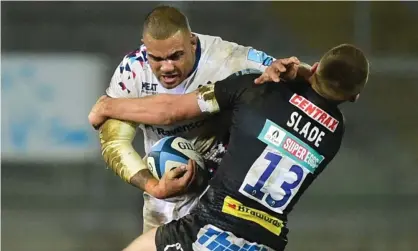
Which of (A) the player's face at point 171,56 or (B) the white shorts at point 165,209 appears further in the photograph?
(B) the white shorts at point 165,209

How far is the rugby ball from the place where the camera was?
2.16 meters

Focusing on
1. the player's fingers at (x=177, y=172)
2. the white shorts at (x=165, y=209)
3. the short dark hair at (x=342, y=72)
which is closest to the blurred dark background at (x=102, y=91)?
the white shorts at (x=165, y=209)

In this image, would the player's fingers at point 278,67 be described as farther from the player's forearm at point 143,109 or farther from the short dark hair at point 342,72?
the player's forearm at point 143,109

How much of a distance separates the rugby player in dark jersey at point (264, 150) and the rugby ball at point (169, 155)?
0.13m

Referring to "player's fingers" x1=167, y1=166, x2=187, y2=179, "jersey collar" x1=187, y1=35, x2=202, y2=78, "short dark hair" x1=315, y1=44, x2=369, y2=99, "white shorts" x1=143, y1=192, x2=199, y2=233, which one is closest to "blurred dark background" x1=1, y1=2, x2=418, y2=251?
"white shorts" x1=143, y1=192, x2=199, y2=233

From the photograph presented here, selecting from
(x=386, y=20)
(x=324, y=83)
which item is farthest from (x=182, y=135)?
(x=386, y=20)

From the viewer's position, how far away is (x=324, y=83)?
6.50 feet

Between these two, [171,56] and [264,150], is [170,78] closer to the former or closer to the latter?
[171,56]

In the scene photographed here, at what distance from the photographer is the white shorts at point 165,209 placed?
2.37 metres

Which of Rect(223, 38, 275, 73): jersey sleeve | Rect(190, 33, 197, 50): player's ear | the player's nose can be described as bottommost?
the player's nose

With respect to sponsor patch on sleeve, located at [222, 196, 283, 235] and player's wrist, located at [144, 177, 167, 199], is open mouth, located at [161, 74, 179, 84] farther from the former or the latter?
sponsor patch on sleeve, located at [222, 196, 283, 235]

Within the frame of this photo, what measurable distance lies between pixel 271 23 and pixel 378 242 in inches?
54.1

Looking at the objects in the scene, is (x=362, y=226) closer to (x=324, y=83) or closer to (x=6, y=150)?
(x=6, y=150)

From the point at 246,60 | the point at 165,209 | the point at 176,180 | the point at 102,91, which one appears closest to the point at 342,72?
the point at 246,60
